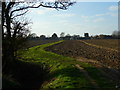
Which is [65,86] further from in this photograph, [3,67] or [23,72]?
[23,72]

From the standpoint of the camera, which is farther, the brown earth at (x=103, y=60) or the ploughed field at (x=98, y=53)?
the ploughed field at (x=98, y=53)

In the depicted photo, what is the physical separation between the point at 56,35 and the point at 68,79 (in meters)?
157

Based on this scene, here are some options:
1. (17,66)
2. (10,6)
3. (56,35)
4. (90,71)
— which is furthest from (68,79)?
(56,35)

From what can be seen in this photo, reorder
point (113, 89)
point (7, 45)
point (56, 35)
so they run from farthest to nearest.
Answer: point (56, 35) < point (7, 45) < point (113, 89)

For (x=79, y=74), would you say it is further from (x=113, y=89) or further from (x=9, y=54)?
(x=9, y=54)

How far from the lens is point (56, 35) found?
168125 millimetres

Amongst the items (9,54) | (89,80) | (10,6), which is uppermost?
(10,6)

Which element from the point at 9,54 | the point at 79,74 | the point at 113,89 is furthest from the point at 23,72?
the point at 113,89

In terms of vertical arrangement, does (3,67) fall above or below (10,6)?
below

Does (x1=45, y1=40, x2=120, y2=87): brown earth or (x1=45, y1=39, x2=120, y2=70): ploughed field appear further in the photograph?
(x1=45, y1=39, x2=120, y2=70): ploughed field

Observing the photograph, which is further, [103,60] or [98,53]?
[98,53]

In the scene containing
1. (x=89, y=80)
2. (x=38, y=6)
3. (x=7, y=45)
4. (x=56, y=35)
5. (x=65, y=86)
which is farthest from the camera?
(x=56, y=35)

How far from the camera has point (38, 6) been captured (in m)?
19.0

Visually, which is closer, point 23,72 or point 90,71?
point 90,71
